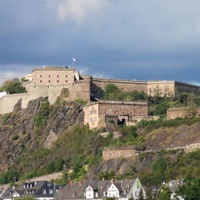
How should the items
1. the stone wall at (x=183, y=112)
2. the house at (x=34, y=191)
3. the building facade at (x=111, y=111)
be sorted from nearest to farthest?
the house at (x=34, y=191) → the stone wall at (x=183, y=112) → the building facade at (x=111, y=111)

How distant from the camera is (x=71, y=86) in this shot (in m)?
148

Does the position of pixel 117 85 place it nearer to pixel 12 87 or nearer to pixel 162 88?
pixel 162 88

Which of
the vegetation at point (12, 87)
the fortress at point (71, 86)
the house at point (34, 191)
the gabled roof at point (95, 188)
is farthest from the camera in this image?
the vegetation at point (12, 87)

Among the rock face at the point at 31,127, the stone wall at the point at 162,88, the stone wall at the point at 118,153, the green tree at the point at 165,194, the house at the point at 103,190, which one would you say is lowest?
the green tree at the point at 165,194

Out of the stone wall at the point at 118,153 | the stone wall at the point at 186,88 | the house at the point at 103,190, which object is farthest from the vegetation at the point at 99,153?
the stone wall at the point at 186,88

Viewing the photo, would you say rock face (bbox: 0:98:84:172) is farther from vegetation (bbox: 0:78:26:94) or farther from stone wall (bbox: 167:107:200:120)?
stone wall (bbox: 167:107:200:120)

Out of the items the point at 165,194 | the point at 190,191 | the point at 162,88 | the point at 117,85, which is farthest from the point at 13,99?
the point at 190,191

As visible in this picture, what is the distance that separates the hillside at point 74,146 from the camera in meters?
115

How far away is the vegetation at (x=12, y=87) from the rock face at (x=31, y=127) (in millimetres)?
4884

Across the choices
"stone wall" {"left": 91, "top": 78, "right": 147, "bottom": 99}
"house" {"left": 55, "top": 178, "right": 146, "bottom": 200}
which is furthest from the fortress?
"house" {"left": 55, "top": 178, "right": 146, "bottom": 200}

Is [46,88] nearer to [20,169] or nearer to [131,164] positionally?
[20,169]

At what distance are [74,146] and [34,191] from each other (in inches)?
737

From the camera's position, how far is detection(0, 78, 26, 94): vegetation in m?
160

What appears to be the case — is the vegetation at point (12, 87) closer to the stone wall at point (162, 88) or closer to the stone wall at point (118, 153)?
the stone wall at point (162, 88)
